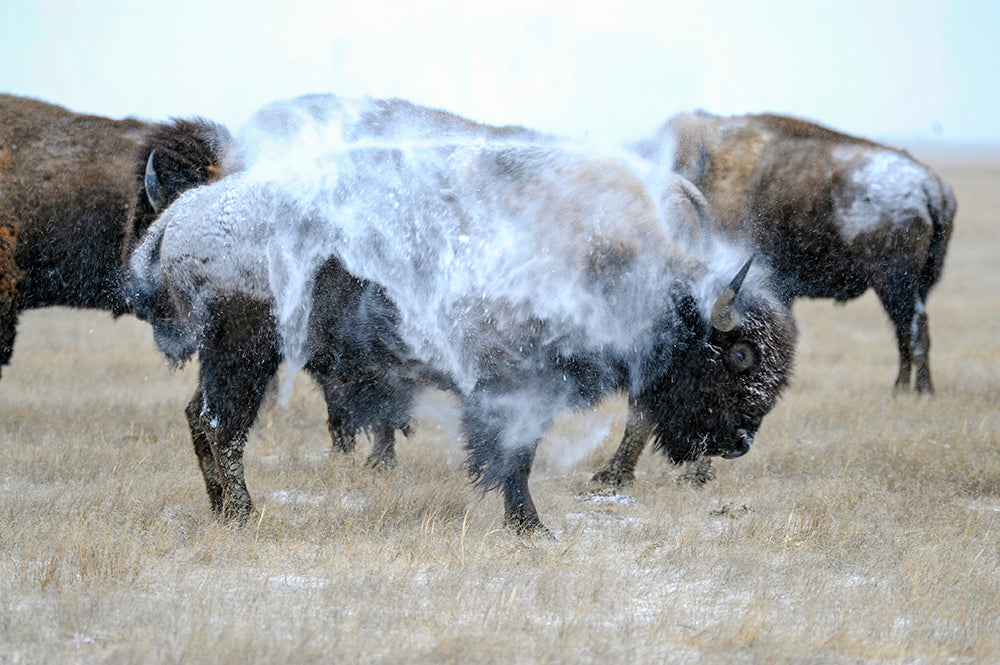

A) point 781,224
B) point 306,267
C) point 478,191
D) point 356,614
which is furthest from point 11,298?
point 781,224

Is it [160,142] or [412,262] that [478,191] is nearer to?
[412,262]

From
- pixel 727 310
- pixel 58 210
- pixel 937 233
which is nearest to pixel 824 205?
pixel 937 233

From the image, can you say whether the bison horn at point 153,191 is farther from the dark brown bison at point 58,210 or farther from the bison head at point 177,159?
the dark brown bison at point 58,210

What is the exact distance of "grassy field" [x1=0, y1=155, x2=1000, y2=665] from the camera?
333 cm

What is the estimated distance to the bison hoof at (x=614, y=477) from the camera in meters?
6.04

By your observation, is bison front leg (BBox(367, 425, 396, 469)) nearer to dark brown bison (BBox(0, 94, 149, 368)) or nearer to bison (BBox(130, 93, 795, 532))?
bison (BBox(130, 93, 795, 532))

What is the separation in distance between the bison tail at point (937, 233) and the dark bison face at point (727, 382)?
4.46m

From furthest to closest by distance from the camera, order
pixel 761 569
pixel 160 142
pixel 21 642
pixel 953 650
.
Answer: pixel 160 142
pixel 761 569
pixel 953 650
pixel 21 642

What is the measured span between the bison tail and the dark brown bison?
6.59 metres

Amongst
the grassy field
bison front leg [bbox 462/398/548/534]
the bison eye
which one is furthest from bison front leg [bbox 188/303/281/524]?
the bison eye

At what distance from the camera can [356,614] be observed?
3480mm

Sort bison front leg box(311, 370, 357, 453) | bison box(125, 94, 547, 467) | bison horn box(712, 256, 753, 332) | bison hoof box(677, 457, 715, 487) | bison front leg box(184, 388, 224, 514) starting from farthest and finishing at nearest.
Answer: bison front leg box(311, 370, 357, 453), bison hoof box(677, 457, 715, 487), bison box(125, 94, 547, 467), bison front leg box(184, 388, 224, 514), bison horn box(712, 256, 753, 332)

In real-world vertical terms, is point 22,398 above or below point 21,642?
below

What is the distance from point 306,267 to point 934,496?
12.3 feet
